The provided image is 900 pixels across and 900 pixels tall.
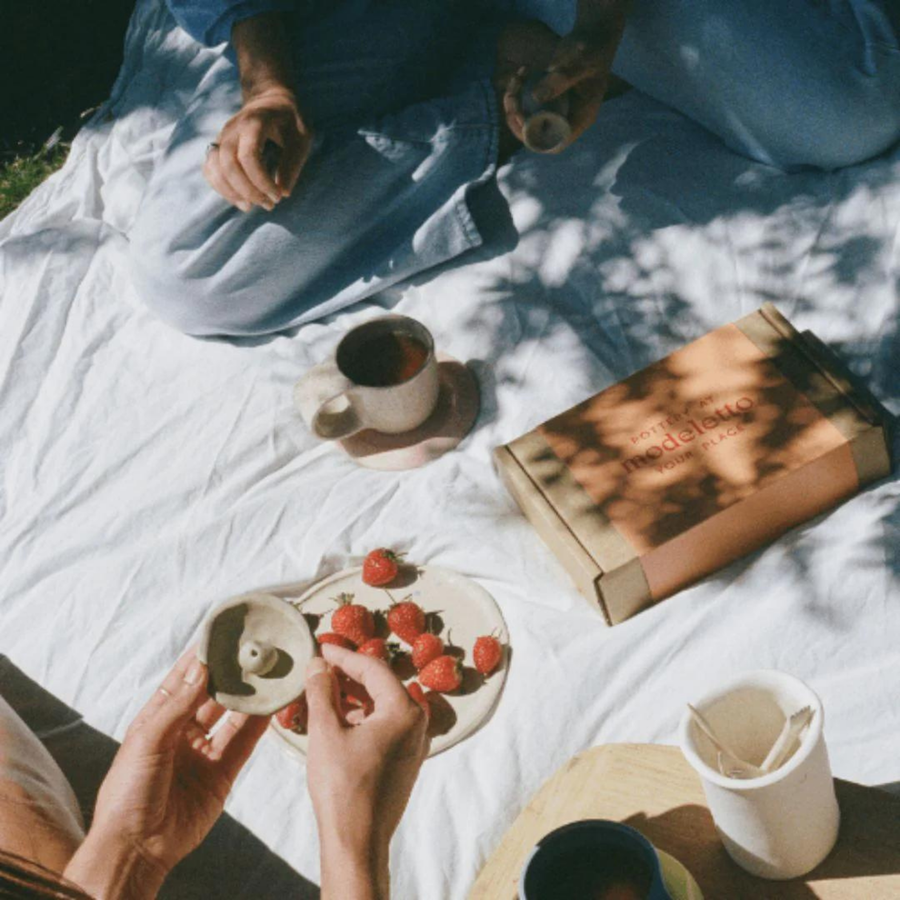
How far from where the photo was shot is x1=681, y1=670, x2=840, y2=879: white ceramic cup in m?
0.90

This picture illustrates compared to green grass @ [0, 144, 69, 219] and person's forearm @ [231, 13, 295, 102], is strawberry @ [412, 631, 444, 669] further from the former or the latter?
green grass @ [0, 144, 69, 219]

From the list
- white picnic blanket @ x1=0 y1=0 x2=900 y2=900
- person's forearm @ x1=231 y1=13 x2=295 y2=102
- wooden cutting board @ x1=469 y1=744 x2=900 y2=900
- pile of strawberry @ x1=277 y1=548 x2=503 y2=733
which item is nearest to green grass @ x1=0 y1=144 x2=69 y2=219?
white picnic blanket @ x1=0 y1=0 x2=900 y2=900

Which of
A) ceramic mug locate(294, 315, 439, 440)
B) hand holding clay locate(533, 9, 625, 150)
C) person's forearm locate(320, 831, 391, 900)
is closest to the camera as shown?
person's forearm locate(320, 831, 391, 900)

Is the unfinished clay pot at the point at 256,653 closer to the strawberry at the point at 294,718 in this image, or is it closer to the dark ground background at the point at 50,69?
the strawberry at the point at 294,718

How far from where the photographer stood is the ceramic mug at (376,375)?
171 centimetres

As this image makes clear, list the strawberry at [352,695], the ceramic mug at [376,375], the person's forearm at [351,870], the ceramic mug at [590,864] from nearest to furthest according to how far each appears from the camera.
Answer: the ceramic mug at [590,864] → the person's forearm at [351,870] → the strawberry at [352,695] → the ceramic mug at [376,375]

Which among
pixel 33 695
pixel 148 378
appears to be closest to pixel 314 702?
pixel 33 695

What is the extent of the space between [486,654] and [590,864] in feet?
1.97

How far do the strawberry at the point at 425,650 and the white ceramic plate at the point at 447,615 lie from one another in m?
0.03

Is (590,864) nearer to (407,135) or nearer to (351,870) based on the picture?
(351,870)

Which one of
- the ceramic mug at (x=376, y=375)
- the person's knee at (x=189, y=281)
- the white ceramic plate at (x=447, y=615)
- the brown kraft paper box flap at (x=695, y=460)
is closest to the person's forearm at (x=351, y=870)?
the white ceramic plate at (x=447, y=615)

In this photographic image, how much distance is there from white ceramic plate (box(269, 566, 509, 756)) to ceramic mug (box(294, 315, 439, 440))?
252mm

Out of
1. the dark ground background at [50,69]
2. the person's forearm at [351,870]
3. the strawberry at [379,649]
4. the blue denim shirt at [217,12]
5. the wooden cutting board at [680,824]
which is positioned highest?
the blue denim shirt at [217,12]

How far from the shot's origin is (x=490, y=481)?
173 cm
